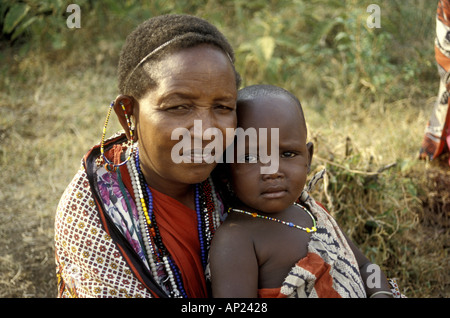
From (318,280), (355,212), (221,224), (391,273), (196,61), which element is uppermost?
(196,61)

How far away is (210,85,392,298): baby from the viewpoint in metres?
1.77

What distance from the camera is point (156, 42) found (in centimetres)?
178

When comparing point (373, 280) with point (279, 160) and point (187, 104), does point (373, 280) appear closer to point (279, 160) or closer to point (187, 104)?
point (279, 160)

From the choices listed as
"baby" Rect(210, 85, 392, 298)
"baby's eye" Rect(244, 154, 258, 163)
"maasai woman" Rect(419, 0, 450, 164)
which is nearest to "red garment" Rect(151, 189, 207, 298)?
"baby" Rect(210, 85, 392, 298)

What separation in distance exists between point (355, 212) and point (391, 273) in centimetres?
40

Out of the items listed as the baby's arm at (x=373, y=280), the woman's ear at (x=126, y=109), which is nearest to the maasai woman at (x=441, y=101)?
the baby's arm at (x=373, y=280)

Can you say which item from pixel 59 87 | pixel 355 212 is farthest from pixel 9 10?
pixel 355 212

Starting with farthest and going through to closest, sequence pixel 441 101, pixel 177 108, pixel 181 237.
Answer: pixel 441 101 → pixel 181 237 → pixel 177 108

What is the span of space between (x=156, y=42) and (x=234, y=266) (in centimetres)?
80

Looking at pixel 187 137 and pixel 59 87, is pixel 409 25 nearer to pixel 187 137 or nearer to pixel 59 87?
pixel 59 87

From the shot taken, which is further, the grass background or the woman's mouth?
the grass background

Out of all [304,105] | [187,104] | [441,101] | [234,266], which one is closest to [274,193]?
[234,266]

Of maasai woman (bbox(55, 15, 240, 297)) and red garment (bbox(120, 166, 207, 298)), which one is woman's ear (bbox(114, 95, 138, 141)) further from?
red garment (bbox(120, 166, 207, 298))

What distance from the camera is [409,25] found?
18.3ft
